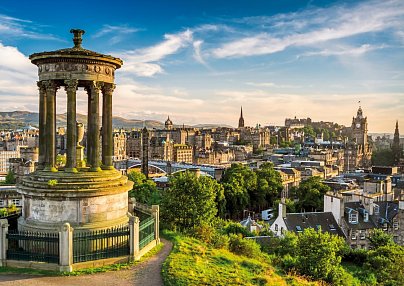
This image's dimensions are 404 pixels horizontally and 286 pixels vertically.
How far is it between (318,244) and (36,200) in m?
16.6

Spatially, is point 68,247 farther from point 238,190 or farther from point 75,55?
point 238,190

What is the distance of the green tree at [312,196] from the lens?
226ft

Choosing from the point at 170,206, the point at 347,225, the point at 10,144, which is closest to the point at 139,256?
the point at 170,206

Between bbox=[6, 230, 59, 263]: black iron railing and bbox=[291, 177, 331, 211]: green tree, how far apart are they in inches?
Result: 2237

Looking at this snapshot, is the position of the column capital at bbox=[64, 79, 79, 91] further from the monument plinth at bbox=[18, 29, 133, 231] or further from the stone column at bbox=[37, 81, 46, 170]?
the stone column at bbox=[37, 81, 46, 170]

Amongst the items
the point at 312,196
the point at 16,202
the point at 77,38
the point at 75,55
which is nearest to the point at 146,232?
the point at 75,55

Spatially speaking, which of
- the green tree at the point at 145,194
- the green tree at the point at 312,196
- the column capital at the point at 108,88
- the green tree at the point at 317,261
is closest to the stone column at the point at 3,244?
the column capital at the point at 108,88

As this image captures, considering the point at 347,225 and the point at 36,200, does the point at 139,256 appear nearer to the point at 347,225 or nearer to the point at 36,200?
the point at 36,200

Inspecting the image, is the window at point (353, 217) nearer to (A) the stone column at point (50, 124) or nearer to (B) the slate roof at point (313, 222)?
(B) the slate roof at point (313, 222)

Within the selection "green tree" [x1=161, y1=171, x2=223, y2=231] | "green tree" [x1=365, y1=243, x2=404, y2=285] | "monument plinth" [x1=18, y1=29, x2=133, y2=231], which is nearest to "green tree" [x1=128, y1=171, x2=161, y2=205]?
"green tree" [x1=161, y1=171, x2=223, y2=231]

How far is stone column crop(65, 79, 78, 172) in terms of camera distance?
1931cm

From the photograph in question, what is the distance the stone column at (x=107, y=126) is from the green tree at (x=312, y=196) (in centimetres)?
5329

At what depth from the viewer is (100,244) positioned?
704 inches

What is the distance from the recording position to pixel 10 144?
17850 cm
